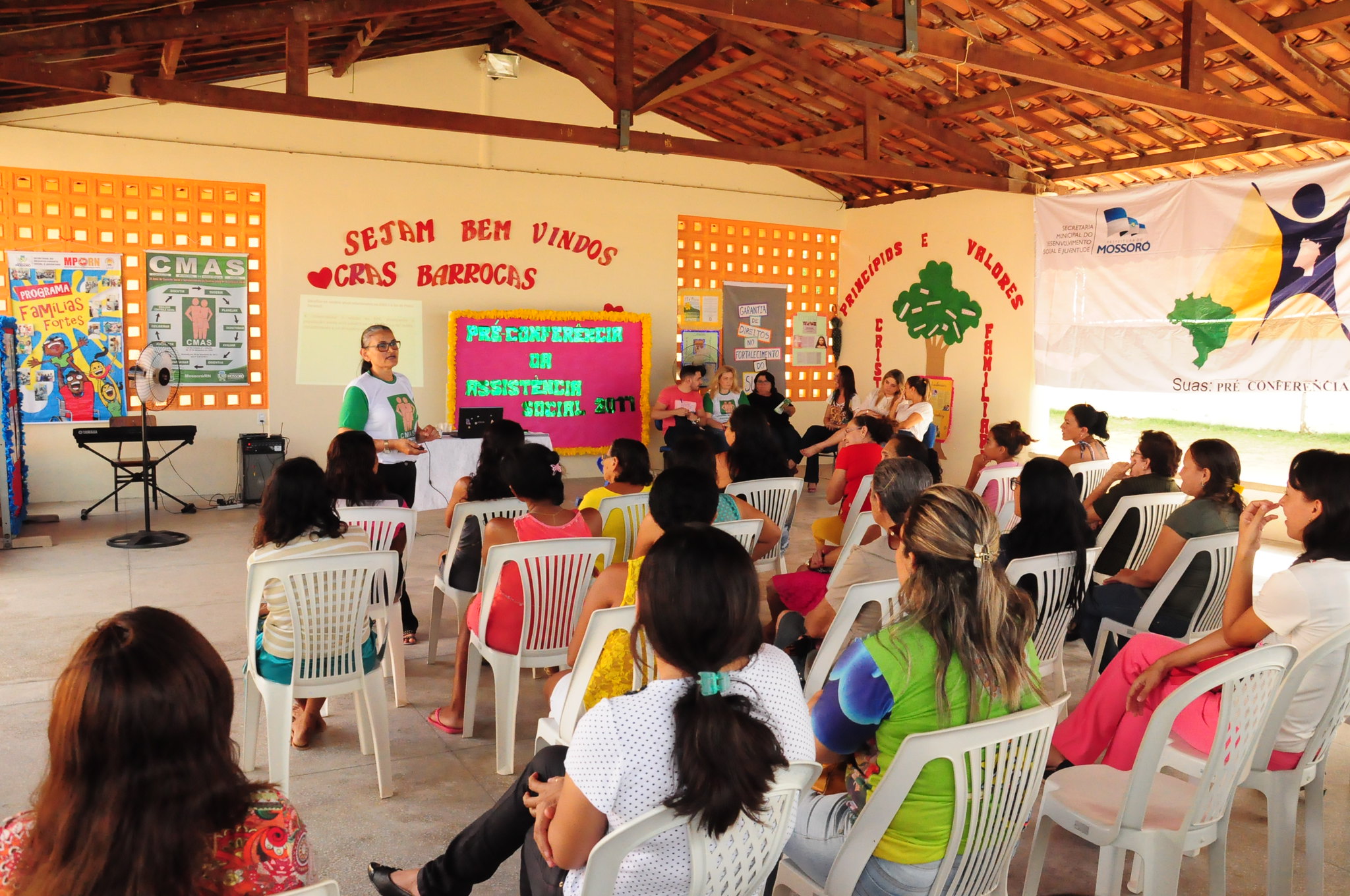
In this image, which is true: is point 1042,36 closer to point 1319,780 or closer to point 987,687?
point 1319,780

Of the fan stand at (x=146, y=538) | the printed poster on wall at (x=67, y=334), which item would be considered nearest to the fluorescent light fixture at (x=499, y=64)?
the printed poster on wall at (x=67, y=334)

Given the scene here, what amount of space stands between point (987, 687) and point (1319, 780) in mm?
1376

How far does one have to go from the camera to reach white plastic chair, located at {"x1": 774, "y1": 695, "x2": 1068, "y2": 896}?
5.43 ft

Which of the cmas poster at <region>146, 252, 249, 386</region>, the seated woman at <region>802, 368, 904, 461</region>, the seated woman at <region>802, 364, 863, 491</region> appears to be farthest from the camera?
Result: the seated woman at <region>802, 364, 863, 491</region>

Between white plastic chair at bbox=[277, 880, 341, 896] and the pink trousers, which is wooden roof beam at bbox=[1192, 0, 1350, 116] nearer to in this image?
the pink trousers

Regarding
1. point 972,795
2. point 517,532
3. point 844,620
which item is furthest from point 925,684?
point 517,532

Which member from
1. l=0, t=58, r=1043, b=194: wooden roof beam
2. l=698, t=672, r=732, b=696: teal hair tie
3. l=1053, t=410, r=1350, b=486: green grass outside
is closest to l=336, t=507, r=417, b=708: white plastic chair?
l=698, t=672, r=732, b=696: teal hair tie

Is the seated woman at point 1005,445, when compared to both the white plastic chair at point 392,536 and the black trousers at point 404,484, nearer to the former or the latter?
the black trousers at point 404,484

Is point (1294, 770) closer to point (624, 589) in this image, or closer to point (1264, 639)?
point (1264, 639)

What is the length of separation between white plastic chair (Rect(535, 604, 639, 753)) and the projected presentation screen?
22.4 ft

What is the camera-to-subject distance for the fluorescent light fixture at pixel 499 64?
898cm

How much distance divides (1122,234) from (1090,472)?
3.65m

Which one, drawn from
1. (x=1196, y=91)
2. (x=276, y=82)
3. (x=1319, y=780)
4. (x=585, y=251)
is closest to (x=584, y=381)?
(x=585, y=251)

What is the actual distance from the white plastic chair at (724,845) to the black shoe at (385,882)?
942 millimetres
